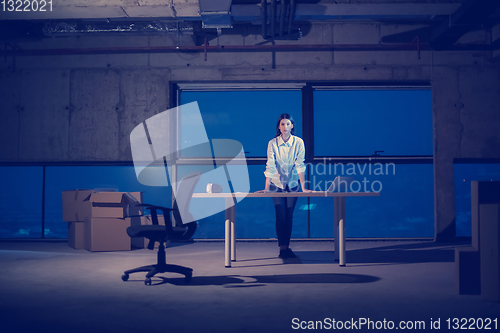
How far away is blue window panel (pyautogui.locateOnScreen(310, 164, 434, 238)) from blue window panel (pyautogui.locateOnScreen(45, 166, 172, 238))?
227 centimetres

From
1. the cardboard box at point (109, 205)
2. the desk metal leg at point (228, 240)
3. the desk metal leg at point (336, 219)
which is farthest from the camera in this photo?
the cardboard box at point (109, 205)

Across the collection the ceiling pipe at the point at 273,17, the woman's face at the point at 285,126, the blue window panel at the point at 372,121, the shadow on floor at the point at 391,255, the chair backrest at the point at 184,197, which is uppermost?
the ceiling pipe at the point at 273,17

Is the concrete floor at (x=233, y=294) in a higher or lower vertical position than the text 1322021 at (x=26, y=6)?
lower

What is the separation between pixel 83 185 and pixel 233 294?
4.07 meters

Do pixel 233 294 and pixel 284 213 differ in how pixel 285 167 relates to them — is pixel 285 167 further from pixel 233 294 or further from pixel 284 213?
pixel 233 294

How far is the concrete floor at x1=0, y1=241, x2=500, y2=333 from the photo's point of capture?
219 centimetres

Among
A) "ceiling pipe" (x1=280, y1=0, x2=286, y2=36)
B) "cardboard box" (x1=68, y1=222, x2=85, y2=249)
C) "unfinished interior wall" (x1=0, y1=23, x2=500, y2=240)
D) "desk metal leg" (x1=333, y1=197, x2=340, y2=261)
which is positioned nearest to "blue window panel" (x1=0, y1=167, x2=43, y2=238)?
"unfinished interior wall" (x1=0, y1=23, x2=500, y2=240)

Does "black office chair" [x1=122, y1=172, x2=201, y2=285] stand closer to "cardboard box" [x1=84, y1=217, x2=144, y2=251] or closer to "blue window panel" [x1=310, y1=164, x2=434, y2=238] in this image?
"cardboard box" [x1=84, y1=217, x2=144, y2=251]

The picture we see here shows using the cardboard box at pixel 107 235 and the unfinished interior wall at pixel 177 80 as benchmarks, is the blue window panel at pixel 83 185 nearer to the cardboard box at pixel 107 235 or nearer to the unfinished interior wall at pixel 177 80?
the unfinished interior wall at pixel 177 80

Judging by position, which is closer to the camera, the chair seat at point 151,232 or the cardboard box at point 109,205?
the chair seat at point 151,232

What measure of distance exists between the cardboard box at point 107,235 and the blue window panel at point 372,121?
305 cm

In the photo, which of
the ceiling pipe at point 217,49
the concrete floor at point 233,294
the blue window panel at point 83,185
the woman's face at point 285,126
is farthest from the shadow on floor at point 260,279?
the ceiling pipe at point 217,49

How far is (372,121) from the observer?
6.20m

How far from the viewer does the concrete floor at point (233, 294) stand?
219cm
